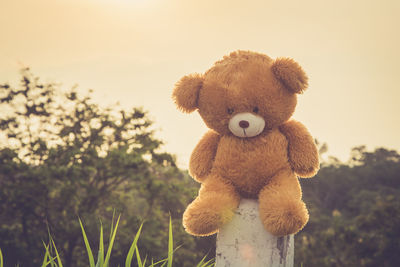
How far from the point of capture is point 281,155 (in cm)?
212

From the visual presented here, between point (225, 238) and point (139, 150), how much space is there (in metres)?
7.71

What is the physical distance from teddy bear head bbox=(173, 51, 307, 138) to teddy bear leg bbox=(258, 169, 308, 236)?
34 cm

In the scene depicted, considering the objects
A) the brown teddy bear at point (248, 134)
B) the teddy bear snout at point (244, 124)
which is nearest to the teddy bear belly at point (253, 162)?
the brown teddy bear at point (248, 134)

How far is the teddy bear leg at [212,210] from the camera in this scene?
1.98m

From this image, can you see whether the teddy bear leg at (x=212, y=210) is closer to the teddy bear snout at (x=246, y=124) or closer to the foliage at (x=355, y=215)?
the teddy bear snout at (x=246, y=124)

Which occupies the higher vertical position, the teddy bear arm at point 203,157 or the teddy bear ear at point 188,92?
the teddy bear ear at point 188,92

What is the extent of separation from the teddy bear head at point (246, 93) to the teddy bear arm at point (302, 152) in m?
0.12

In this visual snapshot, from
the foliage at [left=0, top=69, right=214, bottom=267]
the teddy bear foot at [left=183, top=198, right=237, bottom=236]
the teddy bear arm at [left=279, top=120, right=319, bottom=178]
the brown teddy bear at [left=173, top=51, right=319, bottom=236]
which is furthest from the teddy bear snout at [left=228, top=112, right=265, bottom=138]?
the foliage at [left=0, top=69, right=214, bottom=267]

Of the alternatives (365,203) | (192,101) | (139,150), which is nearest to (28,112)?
(139,150)

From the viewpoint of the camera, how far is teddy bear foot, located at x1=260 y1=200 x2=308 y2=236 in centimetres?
184

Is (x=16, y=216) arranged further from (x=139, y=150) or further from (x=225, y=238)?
(x=225, y=238)

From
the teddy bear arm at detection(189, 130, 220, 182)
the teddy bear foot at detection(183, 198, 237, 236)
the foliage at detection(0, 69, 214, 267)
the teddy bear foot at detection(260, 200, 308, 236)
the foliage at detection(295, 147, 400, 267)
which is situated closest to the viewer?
the teddy bear foot at detection(260, 200, 308, 236)

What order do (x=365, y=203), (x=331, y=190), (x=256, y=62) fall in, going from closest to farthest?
(x=256, y=62) → (x=365, y=203) → (x=331, y=190)

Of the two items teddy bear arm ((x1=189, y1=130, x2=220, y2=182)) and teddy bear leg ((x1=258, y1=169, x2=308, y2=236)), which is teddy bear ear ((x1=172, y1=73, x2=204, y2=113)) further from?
teddy bear leg ((x1=258, y1=169, x2=308, y2=236))
